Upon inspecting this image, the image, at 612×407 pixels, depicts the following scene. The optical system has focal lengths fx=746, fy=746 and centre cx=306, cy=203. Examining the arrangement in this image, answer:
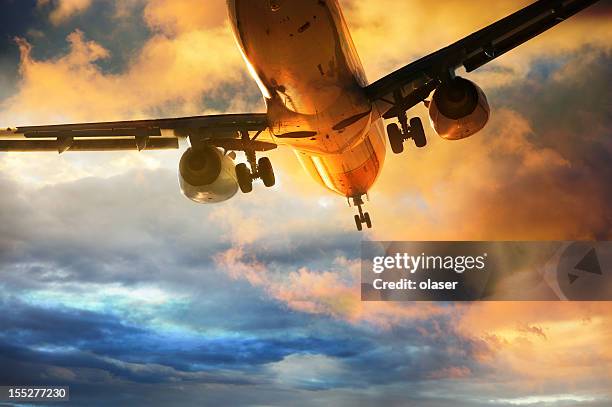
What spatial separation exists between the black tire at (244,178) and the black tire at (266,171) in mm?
397

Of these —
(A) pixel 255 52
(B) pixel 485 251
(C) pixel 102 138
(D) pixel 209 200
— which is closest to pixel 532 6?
(A) pixel 255 52

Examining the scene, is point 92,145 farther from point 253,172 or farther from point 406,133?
point 406,133

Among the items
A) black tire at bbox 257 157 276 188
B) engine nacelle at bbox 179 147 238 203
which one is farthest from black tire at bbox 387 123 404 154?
engine nacelle at bbox 179 147 238 203

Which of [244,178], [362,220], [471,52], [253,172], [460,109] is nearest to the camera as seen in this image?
[460,109]

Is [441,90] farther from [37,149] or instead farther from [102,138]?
[37,149]

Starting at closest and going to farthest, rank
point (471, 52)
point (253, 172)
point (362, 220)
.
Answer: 1. point (471, 52)
2. point (253, 172)
3. point (362, 220)

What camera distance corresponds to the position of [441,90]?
54.7 ft

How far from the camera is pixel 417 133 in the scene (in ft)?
62.0

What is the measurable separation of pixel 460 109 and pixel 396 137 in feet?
9.67

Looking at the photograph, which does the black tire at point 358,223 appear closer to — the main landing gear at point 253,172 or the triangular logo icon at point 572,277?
the main landing gear at point 253,172

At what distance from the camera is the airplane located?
14.5 meters

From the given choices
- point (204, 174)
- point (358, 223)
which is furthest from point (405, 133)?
point (358, 223)

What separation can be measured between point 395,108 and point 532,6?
3859mm

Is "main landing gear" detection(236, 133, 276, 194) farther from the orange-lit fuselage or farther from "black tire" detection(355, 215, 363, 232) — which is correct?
"black tire" detection(355, 215, 363, 232)
